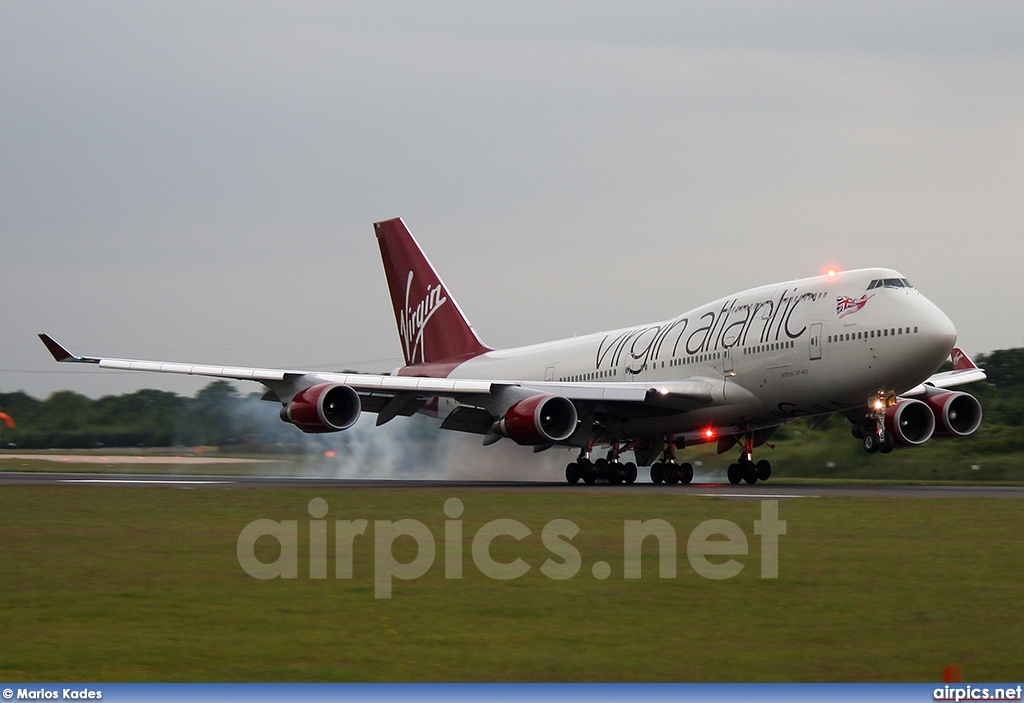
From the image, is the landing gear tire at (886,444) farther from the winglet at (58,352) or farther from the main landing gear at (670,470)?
the winglet at (58,352)

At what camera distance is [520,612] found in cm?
1196

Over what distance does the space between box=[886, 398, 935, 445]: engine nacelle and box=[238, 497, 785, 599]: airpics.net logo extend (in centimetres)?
1478

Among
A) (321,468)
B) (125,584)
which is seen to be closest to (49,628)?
(125,584)

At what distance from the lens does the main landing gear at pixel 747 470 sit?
37688 mm

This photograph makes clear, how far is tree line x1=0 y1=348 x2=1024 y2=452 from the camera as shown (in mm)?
50275

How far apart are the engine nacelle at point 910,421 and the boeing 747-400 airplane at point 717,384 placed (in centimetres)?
4

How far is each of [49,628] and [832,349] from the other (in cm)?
2473

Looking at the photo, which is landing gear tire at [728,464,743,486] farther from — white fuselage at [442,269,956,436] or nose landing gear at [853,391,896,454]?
nose landing gear at [853,391,896,454]

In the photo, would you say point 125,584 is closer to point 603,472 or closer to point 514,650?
point 514,650

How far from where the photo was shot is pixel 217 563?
1514 cm

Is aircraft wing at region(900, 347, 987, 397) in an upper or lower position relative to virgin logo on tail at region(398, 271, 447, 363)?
lower

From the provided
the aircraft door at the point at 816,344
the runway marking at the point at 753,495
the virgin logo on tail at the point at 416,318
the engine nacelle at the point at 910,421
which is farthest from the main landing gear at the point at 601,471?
the virgin logo on tail at the point at 416,318

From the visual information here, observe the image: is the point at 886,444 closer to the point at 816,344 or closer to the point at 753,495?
the point at 816,344

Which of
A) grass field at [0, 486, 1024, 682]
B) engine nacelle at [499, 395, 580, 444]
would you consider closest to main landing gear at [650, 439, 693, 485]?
engine nacelle at [499, 395, 580, 444]
